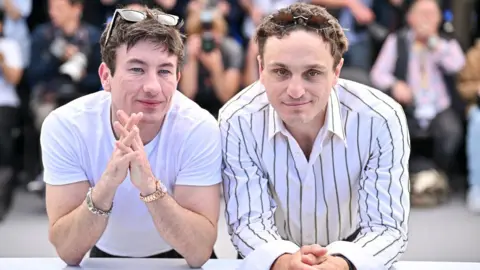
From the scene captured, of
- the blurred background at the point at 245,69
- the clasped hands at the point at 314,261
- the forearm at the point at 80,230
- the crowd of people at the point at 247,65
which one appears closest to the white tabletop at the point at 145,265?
the forearm at the point at 80,230

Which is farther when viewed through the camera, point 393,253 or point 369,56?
point 369,56

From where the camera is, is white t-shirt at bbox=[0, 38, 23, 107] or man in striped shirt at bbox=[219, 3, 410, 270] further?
white t-shirt at bbox=[0, 38, 23, 107]

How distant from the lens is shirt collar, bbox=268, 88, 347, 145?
209cm

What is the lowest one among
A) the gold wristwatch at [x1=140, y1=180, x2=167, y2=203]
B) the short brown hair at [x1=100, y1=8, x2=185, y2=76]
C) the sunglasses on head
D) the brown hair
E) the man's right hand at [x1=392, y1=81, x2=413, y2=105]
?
the gold wristwatch at [x1=140, y1=180, x2=167, y2=203]

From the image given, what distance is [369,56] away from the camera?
5.21 meters

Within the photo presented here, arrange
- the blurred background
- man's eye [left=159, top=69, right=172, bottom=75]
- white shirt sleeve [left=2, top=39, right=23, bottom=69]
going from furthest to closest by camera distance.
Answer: white shirt sleeve [left=2, top=39, right=23, bottom=69]
the blurred background
man's eye [left=159, top=69, right=172, bottom=75]

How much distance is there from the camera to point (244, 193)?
2080 millimetres

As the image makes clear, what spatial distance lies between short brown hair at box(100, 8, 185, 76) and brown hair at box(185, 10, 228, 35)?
2987mm

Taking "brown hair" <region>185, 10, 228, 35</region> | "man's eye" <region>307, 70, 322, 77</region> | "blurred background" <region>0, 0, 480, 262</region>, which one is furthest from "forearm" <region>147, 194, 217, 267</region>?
"brown hair" <region>185, 10, 228, 35</region>

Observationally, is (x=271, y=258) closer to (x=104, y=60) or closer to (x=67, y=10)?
(x=104, y=60)

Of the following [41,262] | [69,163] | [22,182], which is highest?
[69,163]

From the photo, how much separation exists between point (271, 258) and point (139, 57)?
23.9 inches

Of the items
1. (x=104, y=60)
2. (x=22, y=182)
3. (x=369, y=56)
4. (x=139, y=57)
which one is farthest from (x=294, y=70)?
(x=22, y=182)

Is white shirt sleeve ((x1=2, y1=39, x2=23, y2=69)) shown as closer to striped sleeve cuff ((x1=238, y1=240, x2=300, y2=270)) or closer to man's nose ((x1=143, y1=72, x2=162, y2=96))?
man's nose ((x1=143, y1=72, x2=162, y2=96))
